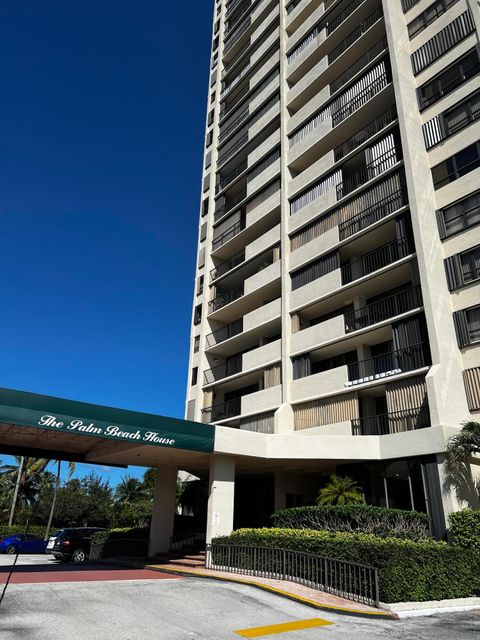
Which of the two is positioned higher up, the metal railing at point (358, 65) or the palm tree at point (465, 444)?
the metal railing at point (358, 65)

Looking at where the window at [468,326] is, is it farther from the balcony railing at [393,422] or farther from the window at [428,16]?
the window at [428,16]

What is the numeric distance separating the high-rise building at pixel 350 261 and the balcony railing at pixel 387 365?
0.08m

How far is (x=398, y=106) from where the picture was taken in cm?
2497

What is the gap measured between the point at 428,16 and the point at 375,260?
14640 millimetres

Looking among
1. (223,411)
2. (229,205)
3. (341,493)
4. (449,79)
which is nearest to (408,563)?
(341,493)

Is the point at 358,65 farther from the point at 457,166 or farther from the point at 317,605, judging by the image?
the point at 317,605

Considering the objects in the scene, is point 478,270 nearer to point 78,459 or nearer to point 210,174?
point 78,459

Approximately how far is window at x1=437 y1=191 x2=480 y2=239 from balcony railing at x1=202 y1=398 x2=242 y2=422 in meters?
16.1

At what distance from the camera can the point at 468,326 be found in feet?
67.2

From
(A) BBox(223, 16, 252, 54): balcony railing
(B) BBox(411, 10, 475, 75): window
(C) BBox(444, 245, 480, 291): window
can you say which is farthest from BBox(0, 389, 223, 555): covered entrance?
(A) BBox(223, 16, 252, 54): balcony railing

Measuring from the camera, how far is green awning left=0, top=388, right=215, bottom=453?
1516 cm

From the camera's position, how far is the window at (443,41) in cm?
2442

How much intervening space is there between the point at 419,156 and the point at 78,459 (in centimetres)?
2293

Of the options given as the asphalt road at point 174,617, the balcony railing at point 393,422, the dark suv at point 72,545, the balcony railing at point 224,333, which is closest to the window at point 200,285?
the balcony railing at point 224,333
